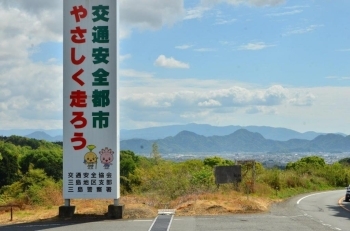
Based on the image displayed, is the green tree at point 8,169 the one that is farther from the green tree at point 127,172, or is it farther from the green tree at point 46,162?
the green tree at point 127,172

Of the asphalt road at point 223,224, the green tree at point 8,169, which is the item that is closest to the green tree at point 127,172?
the green tree at point 8,169

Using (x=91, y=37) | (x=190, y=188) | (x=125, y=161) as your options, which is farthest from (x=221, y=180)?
(x=125, y=161)

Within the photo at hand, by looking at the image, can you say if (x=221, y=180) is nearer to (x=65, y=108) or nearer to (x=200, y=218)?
(x=200, y=218)

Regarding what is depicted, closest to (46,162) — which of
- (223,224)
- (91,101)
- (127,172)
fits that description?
(127,172)

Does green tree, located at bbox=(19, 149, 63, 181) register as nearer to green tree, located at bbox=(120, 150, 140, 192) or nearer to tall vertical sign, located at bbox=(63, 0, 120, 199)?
green tree, located at bbox=(120, 150, 140, 192)

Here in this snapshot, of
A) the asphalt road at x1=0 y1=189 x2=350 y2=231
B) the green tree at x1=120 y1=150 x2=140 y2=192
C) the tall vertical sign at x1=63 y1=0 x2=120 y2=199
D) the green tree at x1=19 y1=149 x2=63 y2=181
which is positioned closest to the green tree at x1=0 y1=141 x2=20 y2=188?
the green tree at x1=19 y1=149 x2=63 y2=181

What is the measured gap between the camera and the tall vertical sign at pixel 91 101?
19.8 meters

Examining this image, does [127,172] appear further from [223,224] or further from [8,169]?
[223,224]

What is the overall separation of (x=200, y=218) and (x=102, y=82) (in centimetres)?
667

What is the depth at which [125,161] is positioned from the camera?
176 feet

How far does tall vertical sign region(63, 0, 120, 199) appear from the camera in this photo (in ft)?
65.0

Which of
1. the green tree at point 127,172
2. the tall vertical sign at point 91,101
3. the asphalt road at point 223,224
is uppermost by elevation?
the tall vertical sign at point 91,101

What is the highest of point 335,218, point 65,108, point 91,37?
point 91,37

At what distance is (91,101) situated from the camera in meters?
19.9
